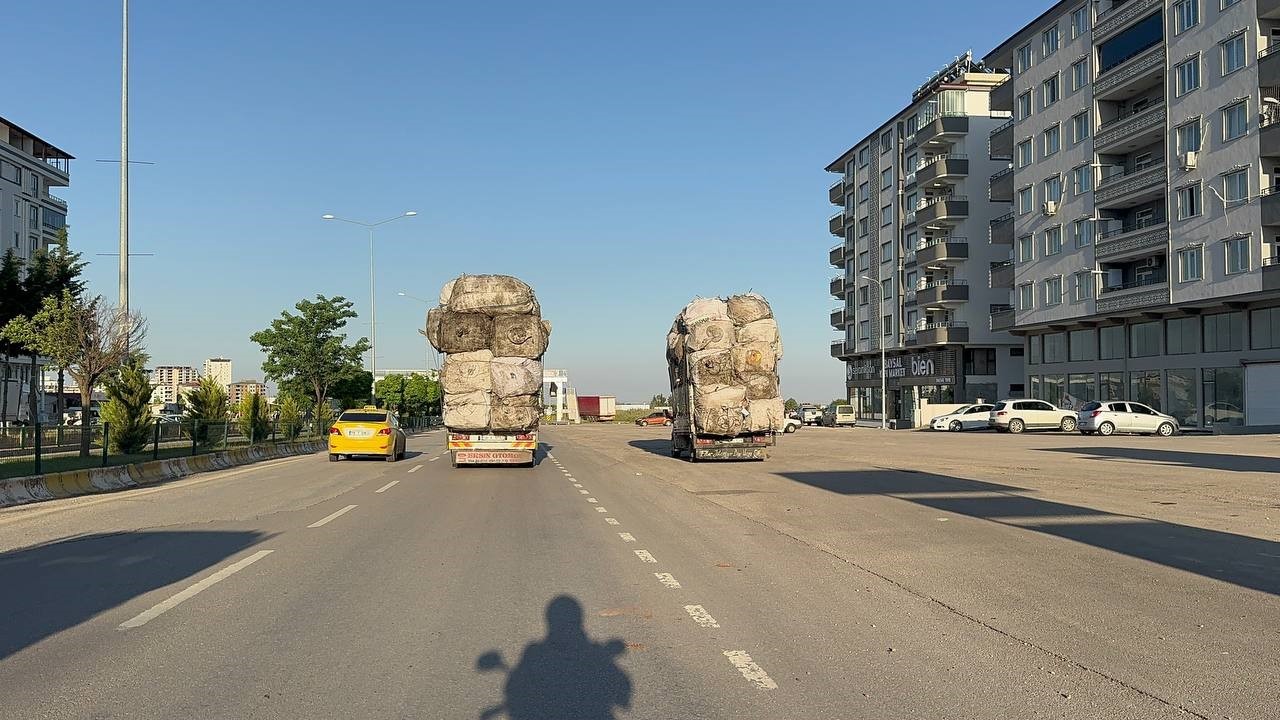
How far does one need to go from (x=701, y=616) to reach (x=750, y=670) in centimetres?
149

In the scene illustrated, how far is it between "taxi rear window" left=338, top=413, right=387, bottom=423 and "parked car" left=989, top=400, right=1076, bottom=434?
3174cm

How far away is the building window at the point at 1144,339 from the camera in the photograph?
49.0m

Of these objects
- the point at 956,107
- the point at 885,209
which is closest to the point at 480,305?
the point at 956,107

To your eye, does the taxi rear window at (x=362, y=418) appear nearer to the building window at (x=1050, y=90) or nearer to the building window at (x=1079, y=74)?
the building window at (x=1079, y=74)

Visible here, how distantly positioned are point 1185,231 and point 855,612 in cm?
4478

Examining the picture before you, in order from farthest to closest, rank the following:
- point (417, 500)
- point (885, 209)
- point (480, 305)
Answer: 1. point (885, 209)
2. point (480, 305)
3. point (417, 500)

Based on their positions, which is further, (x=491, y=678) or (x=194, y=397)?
(x=194, y=397)

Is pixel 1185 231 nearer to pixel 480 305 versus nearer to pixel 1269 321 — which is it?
pixel 1269 321

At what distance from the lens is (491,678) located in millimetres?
5422

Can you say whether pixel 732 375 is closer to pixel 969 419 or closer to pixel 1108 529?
pixel 1108 529

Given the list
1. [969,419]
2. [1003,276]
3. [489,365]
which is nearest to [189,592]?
[489,365]

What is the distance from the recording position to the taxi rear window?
95.4ft

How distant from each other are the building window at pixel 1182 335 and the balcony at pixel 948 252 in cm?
2275

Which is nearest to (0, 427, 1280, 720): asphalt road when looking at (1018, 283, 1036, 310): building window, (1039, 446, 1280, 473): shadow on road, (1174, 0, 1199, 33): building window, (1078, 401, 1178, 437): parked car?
(1039, 446, 1280, 473): shadow on road
